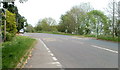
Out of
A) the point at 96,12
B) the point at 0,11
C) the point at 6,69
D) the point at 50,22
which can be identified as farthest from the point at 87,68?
the point at 50,22

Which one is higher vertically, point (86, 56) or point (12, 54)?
point (12, 54)

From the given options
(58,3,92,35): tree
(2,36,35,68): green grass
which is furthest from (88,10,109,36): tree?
(2,36,35,68): green grass

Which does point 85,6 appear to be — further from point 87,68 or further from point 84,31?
point 87,68

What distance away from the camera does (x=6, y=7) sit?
10008 millimetres

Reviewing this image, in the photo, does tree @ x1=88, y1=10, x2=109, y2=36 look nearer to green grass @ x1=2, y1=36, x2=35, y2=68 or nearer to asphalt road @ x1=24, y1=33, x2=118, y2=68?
asphalt road @ x1=24, y1=33, x2=118, y2=68

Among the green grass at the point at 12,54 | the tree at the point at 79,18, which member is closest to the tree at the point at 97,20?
the tree at the point at 79,18

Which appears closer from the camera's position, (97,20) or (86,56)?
(86,56)

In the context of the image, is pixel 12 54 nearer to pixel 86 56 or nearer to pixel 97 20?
pixel 86 56

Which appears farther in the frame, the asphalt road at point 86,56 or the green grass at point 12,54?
the asphalt road at point 86,56

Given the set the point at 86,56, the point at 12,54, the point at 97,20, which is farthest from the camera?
the point at 97,20

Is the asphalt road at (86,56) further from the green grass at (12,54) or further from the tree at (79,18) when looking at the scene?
the tree at (79,18)

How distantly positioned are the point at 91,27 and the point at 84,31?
11.0 ft

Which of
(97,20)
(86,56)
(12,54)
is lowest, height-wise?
(86,56)

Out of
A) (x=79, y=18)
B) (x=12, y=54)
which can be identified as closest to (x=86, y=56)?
(x=12, y=54)
